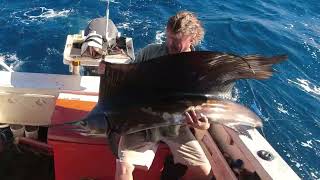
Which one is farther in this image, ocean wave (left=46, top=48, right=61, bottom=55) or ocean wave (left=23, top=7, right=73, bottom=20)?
ocean wave (left=23, top=7, right=73, bottom=20)

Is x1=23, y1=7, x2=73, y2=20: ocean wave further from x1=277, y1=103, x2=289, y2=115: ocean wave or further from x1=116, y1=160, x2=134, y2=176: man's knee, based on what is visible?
x1=116, y1=160, x2=134, y2=176: man's knee

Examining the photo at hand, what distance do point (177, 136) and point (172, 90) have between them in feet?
1.79

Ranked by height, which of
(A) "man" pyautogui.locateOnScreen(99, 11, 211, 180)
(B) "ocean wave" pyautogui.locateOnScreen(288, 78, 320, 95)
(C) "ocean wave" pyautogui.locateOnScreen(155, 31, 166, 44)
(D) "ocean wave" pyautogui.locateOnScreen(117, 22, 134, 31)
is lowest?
(B) "ocean wave" pyautogui.locateOnScreen(288, 78, 320, 95)

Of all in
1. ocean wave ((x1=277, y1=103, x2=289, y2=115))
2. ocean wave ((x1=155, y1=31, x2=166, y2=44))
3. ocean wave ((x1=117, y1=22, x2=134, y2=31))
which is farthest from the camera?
ocean wave ((x1=117, y1=22, x2=134, y2=31))

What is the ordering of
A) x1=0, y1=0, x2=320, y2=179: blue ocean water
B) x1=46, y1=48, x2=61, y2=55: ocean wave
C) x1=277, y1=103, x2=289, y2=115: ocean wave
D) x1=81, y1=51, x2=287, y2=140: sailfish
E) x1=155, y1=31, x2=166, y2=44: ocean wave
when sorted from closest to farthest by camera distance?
1. x1=81, y1=51, x2=287, y2=140: sailfish
2. x1=0, y1=0, x2=320, y2=179: blue ocean water
3. x1=277, y1=103, x2=289, y2=115: ocean wave
4. x1=46, y1=48, x2=61, y2=55: ocean wave
5. x1=155, y1=31, x2=166, y2=44: ocean wave

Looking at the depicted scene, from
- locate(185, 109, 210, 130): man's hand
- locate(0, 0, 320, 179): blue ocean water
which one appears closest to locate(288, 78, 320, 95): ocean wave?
locate(0, 0, 320, 179): blue ocean water

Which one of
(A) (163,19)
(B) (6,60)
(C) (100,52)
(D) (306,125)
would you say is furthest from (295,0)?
(C) (100,52)

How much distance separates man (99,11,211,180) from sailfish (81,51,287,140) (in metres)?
0.09

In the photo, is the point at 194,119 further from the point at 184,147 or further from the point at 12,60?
the point at 12,60

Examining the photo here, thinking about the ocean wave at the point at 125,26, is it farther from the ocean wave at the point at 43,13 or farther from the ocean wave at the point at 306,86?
the ocean wave at the point at 306,86

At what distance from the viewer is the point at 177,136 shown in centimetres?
279

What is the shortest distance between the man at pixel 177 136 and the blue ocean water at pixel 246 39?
2453 millimetres

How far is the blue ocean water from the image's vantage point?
18.2 feet

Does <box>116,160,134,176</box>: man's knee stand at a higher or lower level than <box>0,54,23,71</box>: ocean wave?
higher
